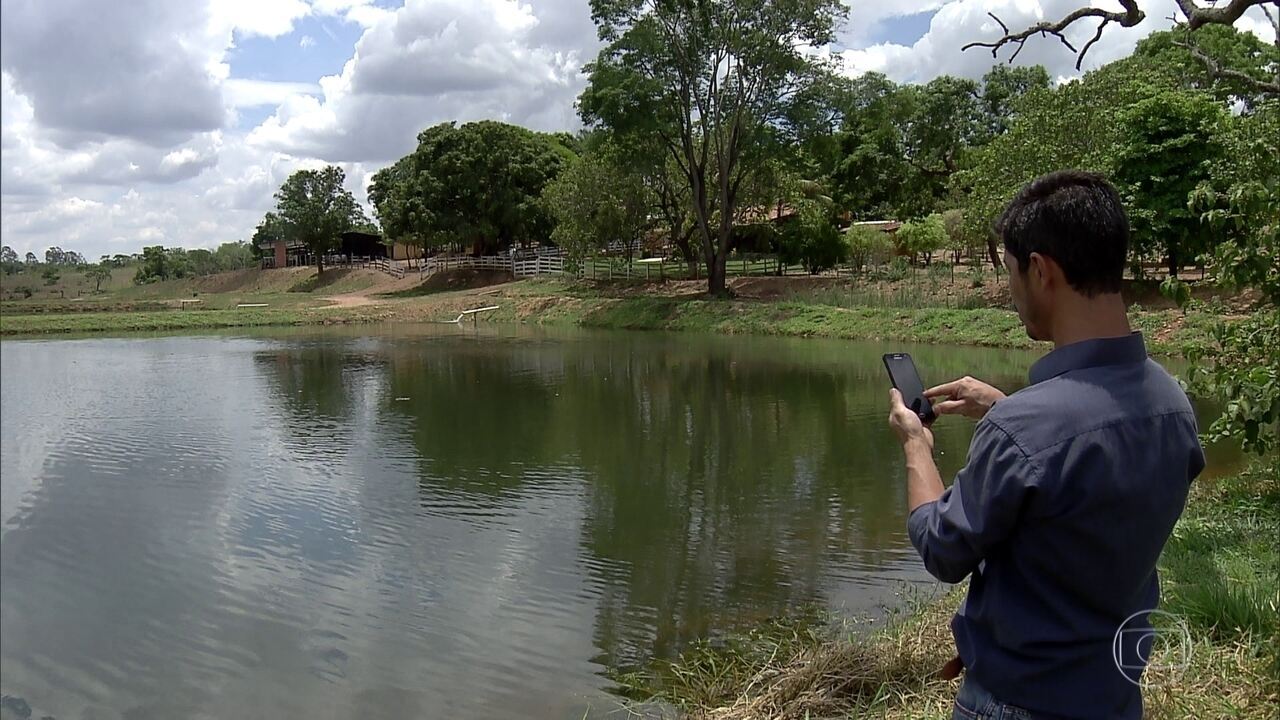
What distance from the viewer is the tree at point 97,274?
34219 millimetres

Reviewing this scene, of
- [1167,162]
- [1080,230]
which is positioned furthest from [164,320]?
[1080,230]

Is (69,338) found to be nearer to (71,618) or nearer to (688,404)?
(688,404)

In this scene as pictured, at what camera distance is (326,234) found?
53625mm

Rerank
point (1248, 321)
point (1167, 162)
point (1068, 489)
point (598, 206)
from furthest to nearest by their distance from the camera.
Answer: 1. point (598, 206)
2. point (1167, 162)
3. point (1248, 321)
4. point (1068, 489)

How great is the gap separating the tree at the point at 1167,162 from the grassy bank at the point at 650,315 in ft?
6.28

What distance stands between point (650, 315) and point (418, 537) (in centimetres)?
2359

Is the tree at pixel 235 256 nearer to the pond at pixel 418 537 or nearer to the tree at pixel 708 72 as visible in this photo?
the tree at pixel 708 72

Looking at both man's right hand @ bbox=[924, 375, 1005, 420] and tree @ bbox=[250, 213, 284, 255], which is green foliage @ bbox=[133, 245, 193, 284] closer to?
tree @ bbox=[250, 213, 284, 255]

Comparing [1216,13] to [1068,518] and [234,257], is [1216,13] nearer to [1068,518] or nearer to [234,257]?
[1068,518]

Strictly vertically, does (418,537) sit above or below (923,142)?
below

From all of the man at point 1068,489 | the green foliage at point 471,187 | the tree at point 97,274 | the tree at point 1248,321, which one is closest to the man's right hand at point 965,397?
the man at point 1068,489

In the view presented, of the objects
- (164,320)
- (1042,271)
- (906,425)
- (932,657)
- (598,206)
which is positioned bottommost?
(932,657)

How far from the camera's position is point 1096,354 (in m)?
1.69

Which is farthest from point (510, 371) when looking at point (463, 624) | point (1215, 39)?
point (1215, 39)
